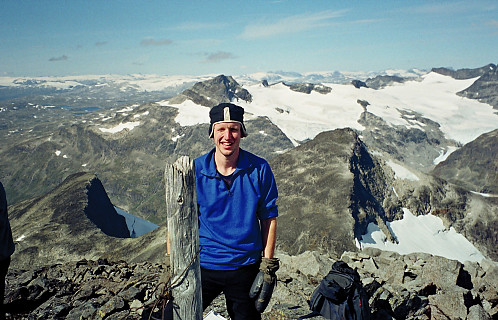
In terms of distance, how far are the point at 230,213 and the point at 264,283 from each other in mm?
1576

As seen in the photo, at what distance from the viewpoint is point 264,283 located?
6.05 metres

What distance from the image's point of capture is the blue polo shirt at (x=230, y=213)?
19.0 ft

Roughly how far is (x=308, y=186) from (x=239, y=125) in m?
88.5

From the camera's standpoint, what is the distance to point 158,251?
176 ft

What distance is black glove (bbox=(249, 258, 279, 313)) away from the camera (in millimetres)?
6031

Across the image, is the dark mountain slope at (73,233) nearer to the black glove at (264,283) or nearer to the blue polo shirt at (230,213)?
the black glove at (264,283)

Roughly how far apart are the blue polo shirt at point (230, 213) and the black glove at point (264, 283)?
0.96 ft

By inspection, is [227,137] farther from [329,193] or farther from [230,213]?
[329,193]

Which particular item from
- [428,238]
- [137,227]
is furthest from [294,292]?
[428,238]

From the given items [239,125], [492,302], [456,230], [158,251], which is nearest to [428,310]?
[492,302]

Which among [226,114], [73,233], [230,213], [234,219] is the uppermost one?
[226,114]

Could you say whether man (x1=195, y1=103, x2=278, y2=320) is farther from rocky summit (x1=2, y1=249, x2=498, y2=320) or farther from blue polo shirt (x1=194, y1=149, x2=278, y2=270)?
rocky summit (x1=2, y1=249, x2=498, y2=320)

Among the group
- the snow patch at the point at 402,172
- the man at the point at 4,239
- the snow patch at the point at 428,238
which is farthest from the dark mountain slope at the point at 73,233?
the snow patch at the point at 402,172

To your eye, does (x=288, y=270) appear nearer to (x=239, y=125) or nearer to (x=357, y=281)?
(x=357, y=281)
